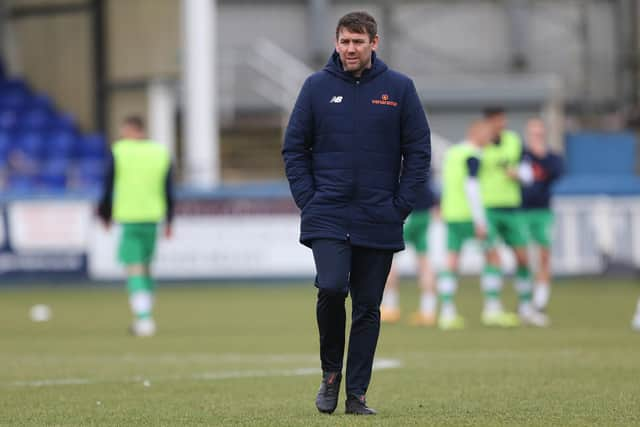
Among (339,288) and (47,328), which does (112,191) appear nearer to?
(47,328)

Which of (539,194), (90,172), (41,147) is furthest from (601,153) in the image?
(539,194)

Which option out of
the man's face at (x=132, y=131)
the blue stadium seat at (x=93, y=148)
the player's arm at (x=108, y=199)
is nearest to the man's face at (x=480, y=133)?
the man's face at (x=132, y=131)

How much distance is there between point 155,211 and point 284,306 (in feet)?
16.1

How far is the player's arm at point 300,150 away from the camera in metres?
8.48

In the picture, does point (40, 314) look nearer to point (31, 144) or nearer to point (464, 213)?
point (464, 213)

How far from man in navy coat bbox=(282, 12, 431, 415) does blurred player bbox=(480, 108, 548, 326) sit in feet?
A: 28.8

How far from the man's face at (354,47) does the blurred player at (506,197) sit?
8.92m

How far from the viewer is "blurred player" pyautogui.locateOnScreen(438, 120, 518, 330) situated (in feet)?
55.0

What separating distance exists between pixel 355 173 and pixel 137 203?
8.55 m

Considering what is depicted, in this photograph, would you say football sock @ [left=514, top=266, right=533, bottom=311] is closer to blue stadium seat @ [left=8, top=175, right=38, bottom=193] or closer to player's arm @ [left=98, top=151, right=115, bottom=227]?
player's arm @ [left=98, top=151, right=115, bottom=227]

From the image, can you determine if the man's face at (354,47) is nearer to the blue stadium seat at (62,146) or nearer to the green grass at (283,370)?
the green grass at (283,370)

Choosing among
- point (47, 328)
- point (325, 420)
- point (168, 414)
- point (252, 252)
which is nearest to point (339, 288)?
point (325, 420)

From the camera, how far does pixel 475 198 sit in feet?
54.9

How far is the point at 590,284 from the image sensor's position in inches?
996
